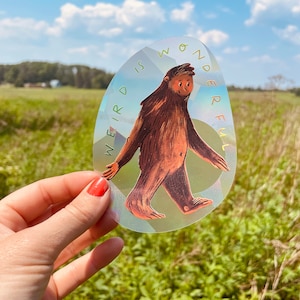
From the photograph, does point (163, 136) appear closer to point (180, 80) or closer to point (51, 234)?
point (180, 80)

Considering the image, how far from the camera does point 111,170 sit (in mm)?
1252

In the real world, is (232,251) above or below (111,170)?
below

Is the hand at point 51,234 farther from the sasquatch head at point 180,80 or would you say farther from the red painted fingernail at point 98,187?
the sasquatch head at point 180,80

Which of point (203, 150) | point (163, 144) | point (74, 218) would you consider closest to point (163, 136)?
point (163, 144)

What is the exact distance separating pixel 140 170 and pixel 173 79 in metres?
0.30

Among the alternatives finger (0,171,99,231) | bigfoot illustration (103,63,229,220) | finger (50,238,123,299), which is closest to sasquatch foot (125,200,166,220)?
bigfoot illustration (103,63,229,220)

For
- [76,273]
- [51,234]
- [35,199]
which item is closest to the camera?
[51,234]

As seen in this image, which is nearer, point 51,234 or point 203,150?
point 51,234

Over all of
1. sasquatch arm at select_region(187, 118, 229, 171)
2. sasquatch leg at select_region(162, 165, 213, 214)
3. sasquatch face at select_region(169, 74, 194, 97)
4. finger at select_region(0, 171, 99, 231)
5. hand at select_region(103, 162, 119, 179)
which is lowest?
finger at select_region(0, 171, 99, 231)

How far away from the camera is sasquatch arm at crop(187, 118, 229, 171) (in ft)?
4.10

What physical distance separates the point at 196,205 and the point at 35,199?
0.59 meters

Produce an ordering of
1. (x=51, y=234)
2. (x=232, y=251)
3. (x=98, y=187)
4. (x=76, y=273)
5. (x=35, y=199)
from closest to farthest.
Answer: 1. (x=51, y=234)
2. (x=98, y=187)
3. (x=35, y=199)
4. (x=76, y=273)
5. (x=232, y=251)

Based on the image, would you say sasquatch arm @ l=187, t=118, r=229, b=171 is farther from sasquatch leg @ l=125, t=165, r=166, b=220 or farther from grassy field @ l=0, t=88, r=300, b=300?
grassy field @ l=0, t=88, r=300, b=300

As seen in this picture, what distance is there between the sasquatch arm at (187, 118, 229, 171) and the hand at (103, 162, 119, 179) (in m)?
0.24
